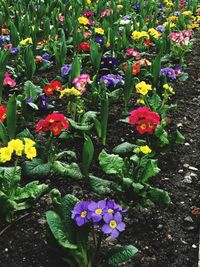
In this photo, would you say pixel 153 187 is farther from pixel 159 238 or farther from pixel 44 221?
pixel 44 221

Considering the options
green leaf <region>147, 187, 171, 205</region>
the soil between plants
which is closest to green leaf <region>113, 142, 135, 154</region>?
the soil between plants

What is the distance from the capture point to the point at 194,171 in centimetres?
273

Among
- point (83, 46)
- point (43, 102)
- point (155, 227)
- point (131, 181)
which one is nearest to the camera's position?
point (155, 227)

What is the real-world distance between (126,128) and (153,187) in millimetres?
730

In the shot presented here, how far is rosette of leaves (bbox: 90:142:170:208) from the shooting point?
2.38m

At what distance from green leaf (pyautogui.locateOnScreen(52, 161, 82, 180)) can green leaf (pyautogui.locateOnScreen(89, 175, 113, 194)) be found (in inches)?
4.6

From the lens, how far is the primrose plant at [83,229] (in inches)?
71.2

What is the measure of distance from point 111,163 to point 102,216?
766 mm

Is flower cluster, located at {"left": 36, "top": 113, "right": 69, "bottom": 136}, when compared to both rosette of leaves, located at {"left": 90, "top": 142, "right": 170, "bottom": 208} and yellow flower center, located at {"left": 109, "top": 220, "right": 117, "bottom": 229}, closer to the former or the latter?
rosette of leaves, located at {"left": 90, "top": 142, "right": 170, "bottom": 208}

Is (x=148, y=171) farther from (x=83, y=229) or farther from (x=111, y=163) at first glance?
(x=83, y=229)

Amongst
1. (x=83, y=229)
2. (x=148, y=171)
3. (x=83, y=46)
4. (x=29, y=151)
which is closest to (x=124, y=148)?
(x=148, y=171)

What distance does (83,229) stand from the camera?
1906 millimetres

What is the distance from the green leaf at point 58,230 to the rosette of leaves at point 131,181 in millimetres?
531

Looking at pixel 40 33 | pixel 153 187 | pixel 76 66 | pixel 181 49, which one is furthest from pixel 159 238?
pixel 40 33
